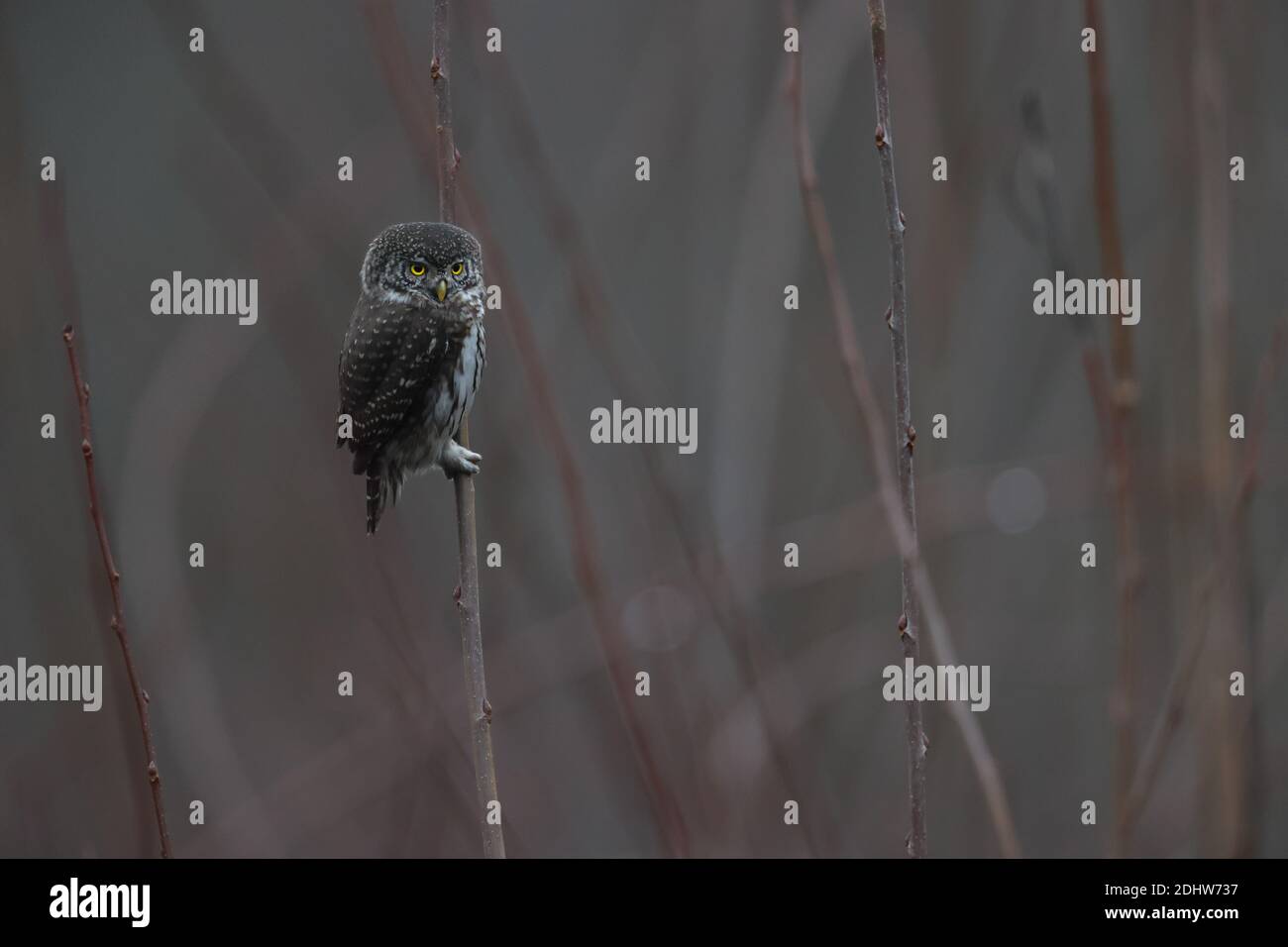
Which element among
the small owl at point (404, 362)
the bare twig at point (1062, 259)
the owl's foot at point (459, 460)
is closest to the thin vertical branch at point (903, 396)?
the bare twig at point (1062, 259)

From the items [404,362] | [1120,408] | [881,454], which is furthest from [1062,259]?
[404,362]

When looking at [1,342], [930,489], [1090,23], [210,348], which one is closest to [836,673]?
[930,489]

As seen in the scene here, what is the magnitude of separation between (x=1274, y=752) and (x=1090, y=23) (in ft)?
9.17

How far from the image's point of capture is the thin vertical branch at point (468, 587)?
2006 mm

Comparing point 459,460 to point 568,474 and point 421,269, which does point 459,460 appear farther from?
point 568,474

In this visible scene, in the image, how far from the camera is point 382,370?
3527mm

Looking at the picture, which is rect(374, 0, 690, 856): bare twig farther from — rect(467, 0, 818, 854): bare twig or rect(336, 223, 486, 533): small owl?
rect(336, 223, 486, 533): small owl

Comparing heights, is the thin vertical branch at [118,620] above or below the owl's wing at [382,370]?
below

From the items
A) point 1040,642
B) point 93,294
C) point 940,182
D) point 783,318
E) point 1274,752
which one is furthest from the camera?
point 93,294

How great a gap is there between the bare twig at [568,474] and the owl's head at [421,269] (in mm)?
853

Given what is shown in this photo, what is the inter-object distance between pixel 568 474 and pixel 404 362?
1.56m

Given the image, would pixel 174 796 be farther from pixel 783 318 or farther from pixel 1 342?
pixel 783 318

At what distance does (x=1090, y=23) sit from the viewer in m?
1.87

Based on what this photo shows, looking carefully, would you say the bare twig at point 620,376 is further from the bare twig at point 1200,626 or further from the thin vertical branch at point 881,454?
the bare twig at point 1200,626
